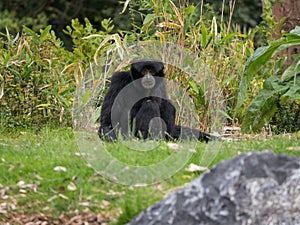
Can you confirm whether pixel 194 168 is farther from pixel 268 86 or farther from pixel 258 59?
pixel 268 86

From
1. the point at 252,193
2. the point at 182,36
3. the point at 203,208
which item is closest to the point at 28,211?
the point at 203,208

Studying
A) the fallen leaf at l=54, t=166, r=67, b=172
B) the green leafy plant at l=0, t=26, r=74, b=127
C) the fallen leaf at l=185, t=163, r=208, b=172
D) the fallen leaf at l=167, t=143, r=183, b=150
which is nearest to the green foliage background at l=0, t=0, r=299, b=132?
the green leafy plant at l=0, t=26, r=74, b=127

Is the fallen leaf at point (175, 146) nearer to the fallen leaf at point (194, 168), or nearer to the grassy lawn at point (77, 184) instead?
the grassy lawn at point (77, 184)

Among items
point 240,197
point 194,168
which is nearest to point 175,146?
point 194,168

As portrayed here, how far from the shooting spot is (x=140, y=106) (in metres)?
8.16

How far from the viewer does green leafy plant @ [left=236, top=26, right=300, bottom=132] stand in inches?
320

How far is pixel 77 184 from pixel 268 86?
11.6 feet

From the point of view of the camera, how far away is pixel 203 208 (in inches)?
201

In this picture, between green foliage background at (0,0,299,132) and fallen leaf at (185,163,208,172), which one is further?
green foliage background at (0,0,299,132)

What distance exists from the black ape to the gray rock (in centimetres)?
259

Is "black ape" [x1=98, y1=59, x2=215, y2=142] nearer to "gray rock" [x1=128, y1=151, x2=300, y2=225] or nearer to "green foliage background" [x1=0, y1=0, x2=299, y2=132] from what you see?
"green foliage background" [x1=0, y1=0, x2=299, y2=132]

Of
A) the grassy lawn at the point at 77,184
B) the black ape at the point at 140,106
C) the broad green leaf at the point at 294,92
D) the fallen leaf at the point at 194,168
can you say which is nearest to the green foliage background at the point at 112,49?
the broad green leaf at the point at 294,92

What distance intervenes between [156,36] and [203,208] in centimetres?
526

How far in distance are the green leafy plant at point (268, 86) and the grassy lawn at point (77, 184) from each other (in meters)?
1.34
